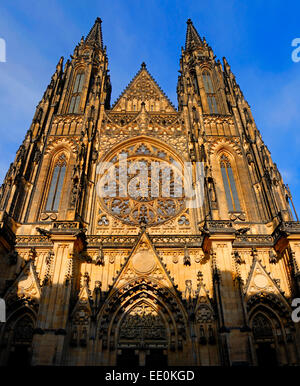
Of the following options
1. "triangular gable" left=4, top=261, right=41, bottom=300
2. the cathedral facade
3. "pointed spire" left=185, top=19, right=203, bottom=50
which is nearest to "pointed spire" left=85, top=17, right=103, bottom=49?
"pointed spire" left=185, top=19, right=203, bottom=50

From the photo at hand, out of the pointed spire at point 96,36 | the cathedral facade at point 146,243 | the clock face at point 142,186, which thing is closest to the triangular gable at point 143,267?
the cathedral facade at point 146,243

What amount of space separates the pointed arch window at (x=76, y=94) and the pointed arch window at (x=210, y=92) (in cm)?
892

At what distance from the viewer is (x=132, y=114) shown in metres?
20.8

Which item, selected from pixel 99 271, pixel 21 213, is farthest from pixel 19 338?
pixel 21 213

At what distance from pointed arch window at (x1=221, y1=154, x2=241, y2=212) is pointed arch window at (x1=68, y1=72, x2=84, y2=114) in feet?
33.6

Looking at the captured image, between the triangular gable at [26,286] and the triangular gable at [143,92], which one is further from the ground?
the triangular gable at [143,92]

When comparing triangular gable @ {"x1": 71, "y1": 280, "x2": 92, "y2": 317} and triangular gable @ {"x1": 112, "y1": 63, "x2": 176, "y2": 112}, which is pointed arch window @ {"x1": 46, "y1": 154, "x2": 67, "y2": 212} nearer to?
triangular gable @ {"x1": 71, "y1": 280, "x2": 92, "y2": 317}

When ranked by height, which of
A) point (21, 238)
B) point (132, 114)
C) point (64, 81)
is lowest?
point (21, 238)

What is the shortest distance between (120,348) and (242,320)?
475 cm

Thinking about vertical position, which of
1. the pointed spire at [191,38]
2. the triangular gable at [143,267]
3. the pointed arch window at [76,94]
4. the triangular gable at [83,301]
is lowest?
the triangular gable at [83,301]

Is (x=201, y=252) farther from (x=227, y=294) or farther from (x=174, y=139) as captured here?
(x=174, y=139)

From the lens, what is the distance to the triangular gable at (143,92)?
21.8 meters

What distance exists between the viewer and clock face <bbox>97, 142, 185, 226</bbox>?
16.3 m

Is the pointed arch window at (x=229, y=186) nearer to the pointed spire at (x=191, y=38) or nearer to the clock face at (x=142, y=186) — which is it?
the clock face at (x=142, y=186)
